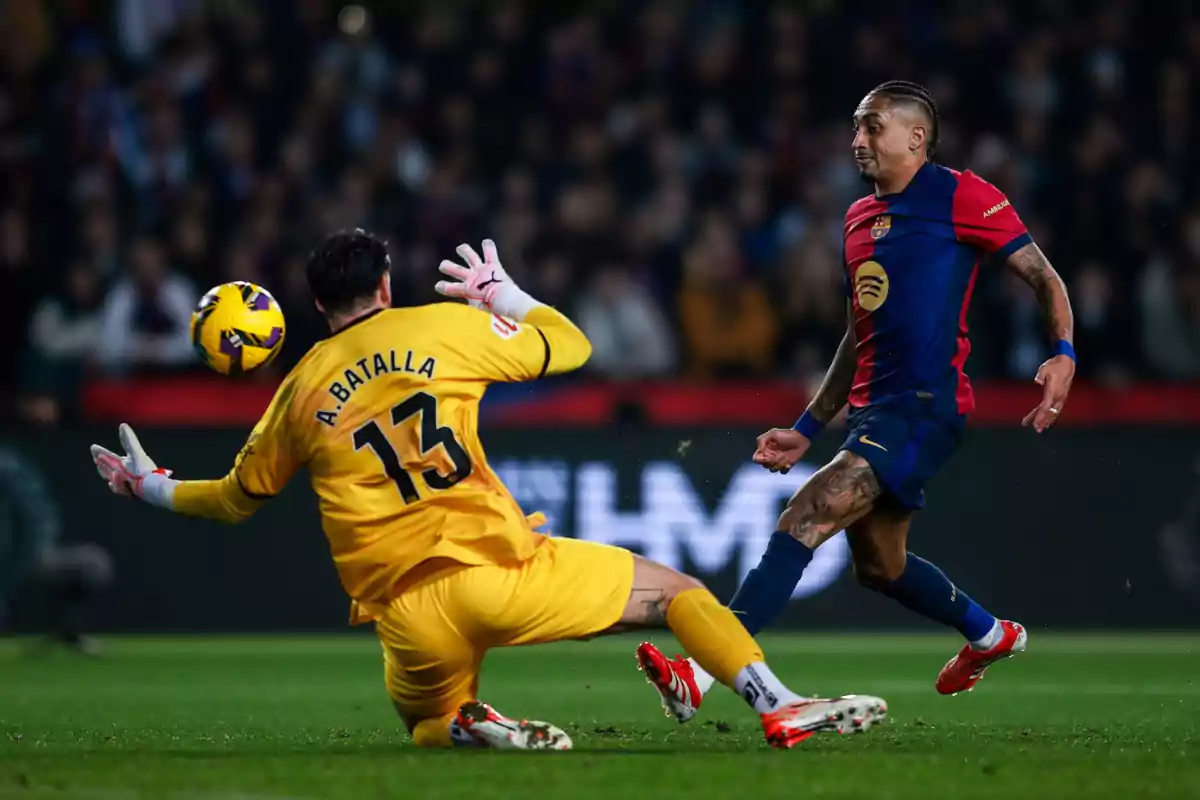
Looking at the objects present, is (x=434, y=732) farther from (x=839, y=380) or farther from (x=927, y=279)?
(x=927, y=279)

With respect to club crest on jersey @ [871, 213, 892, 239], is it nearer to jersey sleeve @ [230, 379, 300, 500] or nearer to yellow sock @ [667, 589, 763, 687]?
yellow sock @ [667, 589, 763, 687]

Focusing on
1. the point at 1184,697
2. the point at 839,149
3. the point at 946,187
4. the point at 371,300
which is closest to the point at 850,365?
the point at 946,187

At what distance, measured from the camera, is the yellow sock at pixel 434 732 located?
6504 millimetres

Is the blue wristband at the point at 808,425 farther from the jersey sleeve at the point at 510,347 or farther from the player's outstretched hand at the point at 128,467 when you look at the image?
the player's outstretched hand at the point at 128,467

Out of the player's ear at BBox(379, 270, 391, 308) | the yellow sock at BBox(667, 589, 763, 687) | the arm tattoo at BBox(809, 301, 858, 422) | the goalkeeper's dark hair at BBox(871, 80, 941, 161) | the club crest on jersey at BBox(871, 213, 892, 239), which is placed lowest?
the yellow sock at BBox(667, 589, 763, 687)

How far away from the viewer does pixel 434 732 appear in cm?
653

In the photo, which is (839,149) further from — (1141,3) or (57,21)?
(57,21)

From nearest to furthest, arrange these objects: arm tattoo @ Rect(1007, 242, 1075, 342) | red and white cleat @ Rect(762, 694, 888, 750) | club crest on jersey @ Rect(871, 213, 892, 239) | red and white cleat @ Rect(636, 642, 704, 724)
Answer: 1. red and white cleat @ Rect(762, 694, 888, 750)
2. red and white cleat @ Rect(636, 642, 704, 724)
3. arm tattoo @ Rect(1007, 242, 1075, 342)
4. club crest on jersey @ Rect(871, 213, 892, 239)

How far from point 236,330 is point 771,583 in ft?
6.63

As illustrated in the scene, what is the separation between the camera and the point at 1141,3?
1670 cm

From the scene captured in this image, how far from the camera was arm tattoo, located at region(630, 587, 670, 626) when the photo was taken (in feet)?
20.4

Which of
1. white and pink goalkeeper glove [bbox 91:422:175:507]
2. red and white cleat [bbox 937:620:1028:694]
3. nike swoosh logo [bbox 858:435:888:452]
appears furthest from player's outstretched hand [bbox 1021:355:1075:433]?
white and pink goalkeeper glove [bbox 91:422:175:507]

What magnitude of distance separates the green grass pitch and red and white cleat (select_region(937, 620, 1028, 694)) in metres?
0.17

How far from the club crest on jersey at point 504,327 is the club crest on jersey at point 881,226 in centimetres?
160
